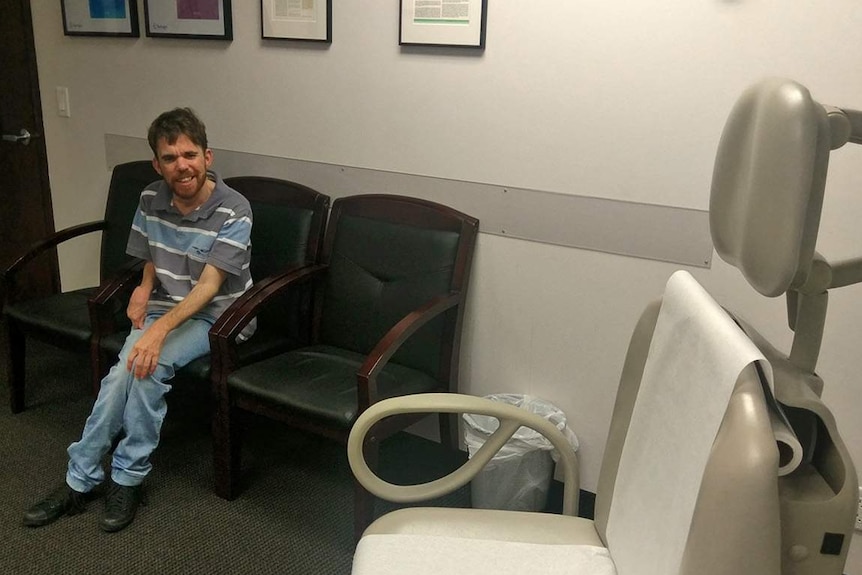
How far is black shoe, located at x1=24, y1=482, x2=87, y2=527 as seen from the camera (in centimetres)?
198

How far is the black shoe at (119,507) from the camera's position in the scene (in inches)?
77.5

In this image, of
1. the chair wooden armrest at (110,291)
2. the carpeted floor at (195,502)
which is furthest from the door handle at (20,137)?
the chair wooden armrest at (110,291)

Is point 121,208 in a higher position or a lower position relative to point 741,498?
lower

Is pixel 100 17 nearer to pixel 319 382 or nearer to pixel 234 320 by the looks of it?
pixel 234 320

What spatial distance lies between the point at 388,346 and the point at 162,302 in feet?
2.94

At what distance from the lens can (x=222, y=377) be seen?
2000 millimetres

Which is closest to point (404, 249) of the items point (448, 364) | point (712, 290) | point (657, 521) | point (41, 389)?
point (448, 364)

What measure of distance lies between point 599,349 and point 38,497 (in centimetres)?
176

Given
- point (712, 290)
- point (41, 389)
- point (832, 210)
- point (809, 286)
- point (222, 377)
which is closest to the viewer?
point (809, 286)

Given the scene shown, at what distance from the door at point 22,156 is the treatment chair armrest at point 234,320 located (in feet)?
5.85

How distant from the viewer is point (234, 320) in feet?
6.57

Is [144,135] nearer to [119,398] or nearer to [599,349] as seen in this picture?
[119,398]

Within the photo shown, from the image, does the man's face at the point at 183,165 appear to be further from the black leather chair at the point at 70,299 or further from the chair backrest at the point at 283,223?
the black leather chair at the point at 70,299

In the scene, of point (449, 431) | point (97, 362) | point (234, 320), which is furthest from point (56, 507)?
point (449, 431)
